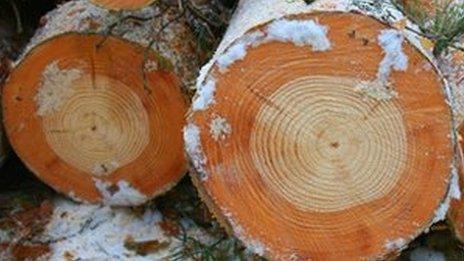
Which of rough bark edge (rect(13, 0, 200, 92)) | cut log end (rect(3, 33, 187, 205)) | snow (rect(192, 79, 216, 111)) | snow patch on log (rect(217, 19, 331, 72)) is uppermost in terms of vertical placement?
snow patch on log (rect(217, 19, 331, 72))

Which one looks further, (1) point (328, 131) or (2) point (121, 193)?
(2) point (121, 193)

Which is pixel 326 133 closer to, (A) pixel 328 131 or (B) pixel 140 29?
(A) pixel 328 131

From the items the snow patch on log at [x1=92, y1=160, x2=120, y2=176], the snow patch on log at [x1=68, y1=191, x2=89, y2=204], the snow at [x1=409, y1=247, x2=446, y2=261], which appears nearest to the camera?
the snow at [x1=409, y1=247, x2=446, y2=261]

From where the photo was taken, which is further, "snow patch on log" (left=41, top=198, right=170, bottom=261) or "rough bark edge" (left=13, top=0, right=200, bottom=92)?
"snow patch on log" (left=41, top=198, right=170, bottom=261)

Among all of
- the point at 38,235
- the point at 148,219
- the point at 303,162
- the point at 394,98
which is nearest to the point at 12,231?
the point at 38,235

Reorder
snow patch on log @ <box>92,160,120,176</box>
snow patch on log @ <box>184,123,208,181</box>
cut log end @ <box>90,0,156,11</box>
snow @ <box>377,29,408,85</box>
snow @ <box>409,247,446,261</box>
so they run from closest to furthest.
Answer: snow @ <box>377,29,408,85</box>
snow patch on log @ <box>184,123,208,181</box>
cut log end @ <box>90,0,156,11</box>
snow @ <box>409,247,446,261</box>
snow patch on log @ <box>92,160,120,176</box>

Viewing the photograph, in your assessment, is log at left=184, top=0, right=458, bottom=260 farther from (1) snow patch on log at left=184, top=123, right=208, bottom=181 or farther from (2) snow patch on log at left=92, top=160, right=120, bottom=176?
(2) snow patch on log at left=92, top=160, right=120, bottom=176

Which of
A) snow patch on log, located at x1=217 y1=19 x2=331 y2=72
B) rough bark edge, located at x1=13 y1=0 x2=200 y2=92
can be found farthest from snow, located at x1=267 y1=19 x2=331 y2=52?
rough bark edge, located at x1=13 y1=0 x2=200 y2=92

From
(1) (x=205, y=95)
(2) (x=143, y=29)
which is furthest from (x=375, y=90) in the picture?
(2) (x=143, y=29)

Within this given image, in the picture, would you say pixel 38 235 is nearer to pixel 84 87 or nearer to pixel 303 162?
pixel 84 87
